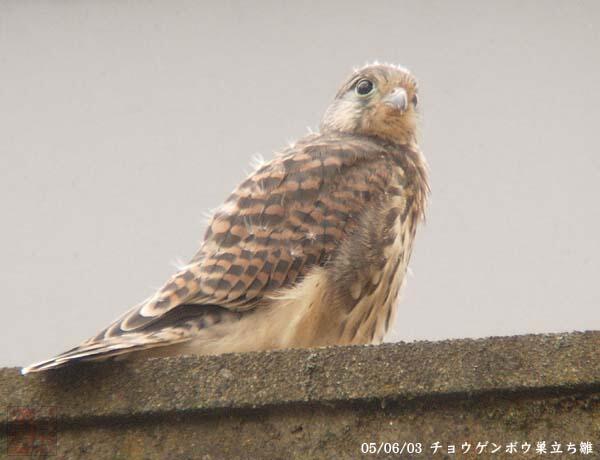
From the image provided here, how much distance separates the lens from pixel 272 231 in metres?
2.42

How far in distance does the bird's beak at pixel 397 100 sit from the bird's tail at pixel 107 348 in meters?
1.34

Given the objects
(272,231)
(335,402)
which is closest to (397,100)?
(272,231)

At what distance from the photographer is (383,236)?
8.25ft

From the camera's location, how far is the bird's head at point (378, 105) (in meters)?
3.15

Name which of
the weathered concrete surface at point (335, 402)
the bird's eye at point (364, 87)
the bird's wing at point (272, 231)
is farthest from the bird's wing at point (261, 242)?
the bird's eye at point (364, 87)

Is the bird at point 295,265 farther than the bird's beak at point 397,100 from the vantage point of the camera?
No

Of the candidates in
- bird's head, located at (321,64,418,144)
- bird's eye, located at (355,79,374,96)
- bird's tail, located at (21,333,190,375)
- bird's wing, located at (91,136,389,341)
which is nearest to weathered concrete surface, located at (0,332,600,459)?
bird's tail, located at (21,333,190,375)

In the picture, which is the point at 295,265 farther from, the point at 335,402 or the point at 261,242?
the point at 335,402

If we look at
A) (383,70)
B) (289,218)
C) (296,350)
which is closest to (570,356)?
(296,350)

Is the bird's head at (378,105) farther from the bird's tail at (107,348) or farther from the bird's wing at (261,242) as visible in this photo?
the bird's tail at (107,348)

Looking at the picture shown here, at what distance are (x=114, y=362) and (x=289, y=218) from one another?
0.85 meters

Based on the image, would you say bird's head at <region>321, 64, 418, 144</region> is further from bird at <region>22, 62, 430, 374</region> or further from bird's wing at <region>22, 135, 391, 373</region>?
bird's wing at <region>22, 135, 391, 373</region>

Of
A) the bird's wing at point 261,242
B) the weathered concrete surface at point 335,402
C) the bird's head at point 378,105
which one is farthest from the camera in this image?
the bird's head at point 378,105

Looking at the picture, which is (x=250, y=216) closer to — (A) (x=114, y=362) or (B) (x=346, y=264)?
(B) (x=346, y=264)
